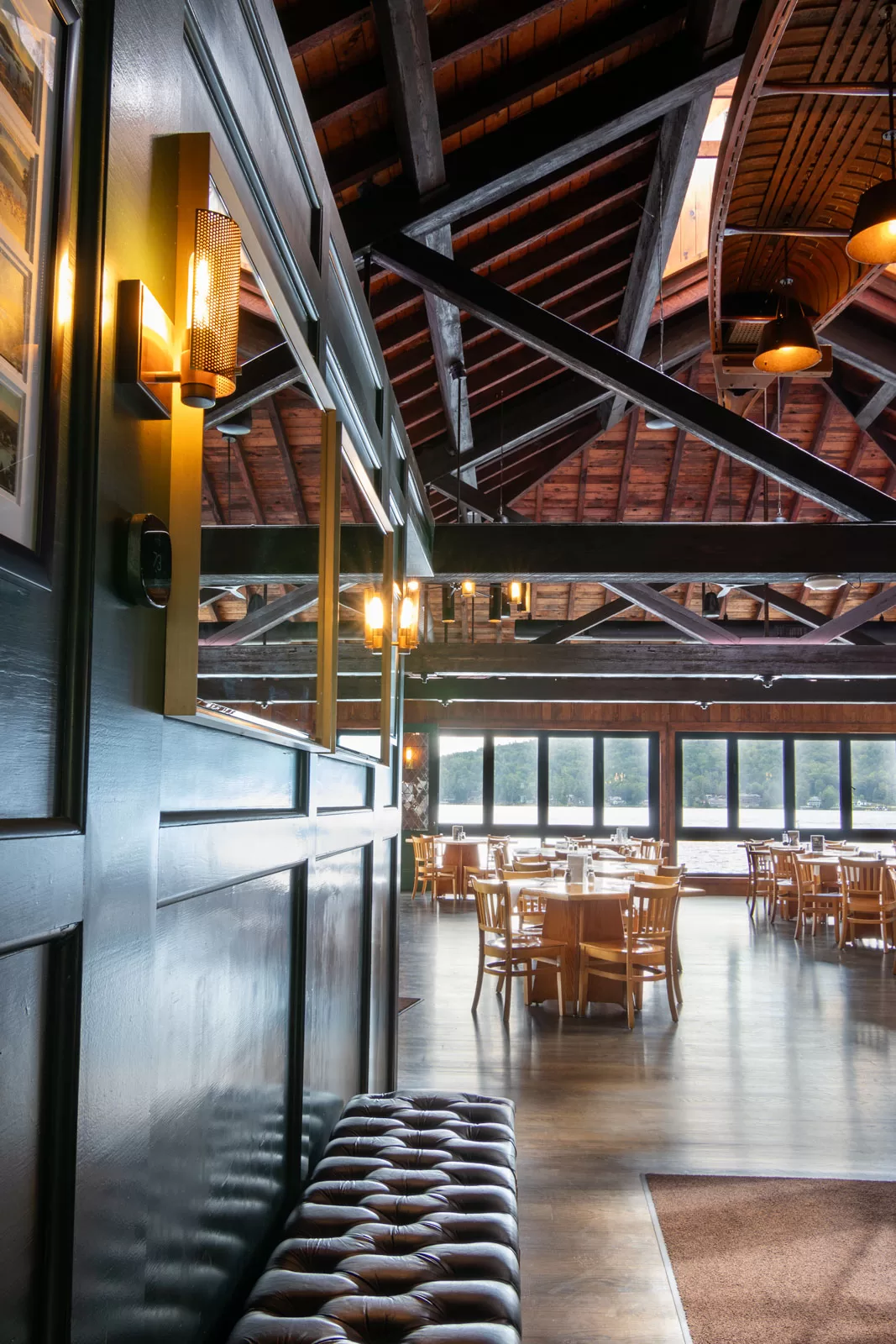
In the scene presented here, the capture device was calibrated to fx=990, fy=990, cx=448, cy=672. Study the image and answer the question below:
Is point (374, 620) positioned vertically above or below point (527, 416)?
below

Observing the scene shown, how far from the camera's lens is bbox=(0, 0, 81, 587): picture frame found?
3.29 feet

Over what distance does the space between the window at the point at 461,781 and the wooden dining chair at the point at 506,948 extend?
8.65 meters

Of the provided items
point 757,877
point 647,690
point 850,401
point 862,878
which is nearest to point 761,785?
point 757,877

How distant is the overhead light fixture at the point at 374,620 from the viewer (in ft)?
11.8

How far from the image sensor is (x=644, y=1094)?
17.5 feet

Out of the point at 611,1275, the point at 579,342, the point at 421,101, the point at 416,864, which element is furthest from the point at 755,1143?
the point at 416,864

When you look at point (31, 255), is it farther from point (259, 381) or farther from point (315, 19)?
point (315, 19)

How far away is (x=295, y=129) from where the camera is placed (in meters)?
2.43

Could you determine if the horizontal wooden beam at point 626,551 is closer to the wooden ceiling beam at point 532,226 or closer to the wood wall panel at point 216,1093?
the wooden ceiling beam at point 532,226

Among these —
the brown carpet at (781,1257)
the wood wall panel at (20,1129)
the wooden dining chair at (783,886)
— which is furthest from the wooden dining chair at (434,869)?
the wood wall panel at (20,1129)

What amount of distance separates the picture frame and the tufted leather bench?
1.49m

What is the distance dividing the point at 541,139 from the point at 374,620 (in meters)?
2.21

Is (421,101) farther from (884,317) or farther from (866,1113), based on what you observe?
(884,317)

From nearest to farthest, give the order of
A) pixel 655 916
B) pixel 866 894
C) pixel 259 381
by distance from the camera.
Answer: pixel 259 381, pixel 655 916, pixel 866 894
